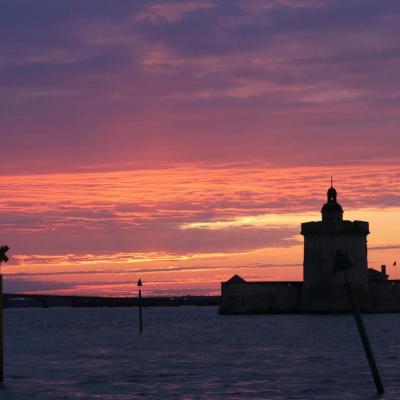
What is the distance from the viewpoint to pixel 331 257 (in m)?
122

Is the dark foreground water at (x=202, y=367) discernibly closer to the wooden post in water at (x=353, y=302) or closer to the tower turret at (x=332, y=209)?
the wooden post in water at (x=353, y=302)

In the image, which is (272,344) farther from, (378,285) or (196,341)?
(378,285)

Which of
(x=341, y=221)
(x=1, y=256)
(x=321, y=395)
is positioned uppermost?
(x=341, y=221)

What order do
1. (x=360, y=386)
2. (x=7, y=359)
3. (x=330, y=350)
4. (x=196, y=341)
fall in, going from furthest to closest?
(x=196, y=341) → (x=330, y=350) → (x=7, y=359) → (x=360, y=386)

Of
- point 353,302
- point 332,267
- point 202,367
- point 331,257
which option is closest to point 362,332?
point 353,302

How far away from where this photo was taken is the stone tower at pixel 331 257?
401 feet

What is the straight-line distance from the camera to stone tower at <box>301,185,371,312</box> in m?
122

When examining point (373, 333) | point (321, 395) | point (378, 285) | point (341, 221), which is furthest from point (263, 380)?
point (378, 285)

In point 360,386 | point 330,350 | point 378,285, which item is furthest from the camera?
point 378,285

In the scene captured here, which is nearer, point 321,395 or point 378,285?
point 321,395

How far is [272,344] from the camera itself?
247 feet

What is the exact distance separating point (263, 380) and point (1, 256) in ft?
43.2

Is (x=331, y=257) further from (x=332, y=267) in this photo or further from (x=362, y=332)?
(x=362, y=332)

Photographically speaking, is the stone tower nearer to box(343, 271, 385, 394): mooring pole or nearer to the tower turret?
the tower turret
